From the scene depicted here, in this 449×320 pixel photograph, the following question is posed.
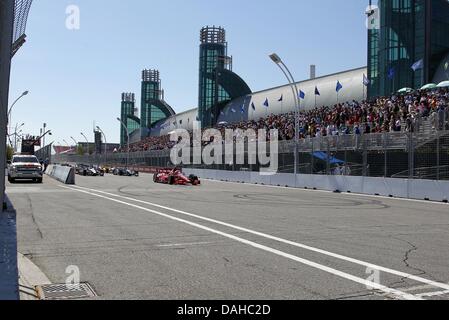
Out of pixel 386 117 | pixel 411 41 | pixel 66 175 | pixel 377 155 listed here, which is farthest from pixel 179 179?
pixel 411 41

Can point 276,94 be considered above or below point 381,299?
above

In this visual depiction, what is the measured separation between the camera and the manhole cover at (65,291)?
605 centimetres

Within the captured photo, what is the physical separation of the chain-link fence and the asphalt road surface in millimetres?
8551

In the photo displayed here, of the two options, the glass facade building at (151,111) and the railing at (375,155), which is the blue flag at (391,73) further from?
the glass facade building at (151,111)

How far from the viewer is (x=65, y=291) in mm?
6324

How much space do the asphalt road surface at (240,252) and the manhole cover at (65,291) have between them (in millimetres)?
145

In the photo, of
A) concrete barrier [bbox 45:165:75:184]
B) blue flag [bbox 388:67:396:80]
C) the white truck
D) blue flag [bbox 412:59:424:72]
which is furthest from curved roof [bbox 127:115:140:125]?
the white truck

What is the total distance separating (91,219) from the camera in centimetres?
1351

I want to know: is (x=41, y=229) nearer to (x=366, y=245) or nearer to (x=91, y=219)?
(x=91, y=219)

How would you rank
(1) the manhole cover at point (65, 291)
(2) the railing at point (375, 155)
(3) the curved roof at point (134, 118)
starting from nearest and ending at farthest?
(1) the manhole cover at point (65, 291)
(2) the railing at point (375, 155)
(3) the curved roof at point (134, 118)

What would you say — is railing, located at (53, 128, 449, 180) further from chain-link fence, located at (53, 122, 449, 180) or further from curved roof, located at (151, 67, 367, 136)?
curved roof, located at (151, 67, 367, 136)

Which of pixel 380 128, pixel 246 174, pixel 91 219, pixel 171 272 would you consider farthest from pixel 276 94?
pixel 171 272

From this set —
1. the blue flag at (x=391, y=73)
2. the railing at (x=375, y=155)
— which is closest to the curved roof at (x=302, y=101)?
the blue flag at (x=391, y=73)
